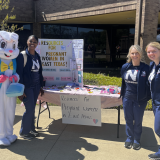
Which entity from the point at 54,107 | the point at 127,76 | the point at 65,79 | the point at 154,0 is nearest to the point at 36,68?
the point at 65,79

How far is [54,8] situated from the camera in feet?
38.3

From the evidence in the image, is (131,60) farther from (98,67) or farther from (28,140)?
(98,67)

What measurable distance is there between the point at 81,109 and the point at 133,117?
115 cm

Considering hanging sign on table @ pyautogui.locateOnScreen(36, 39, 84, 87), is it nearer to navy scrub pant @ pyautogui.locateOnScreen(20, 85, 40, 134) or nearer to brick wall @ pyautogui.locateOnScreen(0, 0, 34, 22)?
navy scrub pant @ pyautogui.locateOnScreen(20, 85, 40, 134)

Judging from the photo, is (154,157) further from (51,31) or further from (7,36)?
(51,31)

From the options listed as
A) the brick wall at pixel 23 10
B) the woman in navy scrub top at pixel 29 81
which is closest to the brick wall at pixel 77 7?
the brick wall at pixel 23 10

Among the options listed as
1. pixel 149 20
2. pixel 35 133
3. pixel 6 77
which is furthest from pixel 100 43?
pixel 6 77

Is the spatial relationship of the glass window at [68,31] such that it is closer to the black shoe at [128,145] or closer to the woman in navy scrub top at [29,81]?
the woman in navy scrub top at [29,81]

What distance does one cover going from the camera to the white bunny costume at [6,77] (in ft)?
9.83

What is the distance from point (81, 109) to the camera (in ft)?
12.7

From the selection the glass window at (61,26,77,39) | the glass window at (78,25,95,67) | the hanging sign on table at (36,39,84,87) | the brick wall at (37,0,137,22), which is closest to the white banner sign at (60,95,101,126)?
the hanging sign on table at (36,39,84,87)

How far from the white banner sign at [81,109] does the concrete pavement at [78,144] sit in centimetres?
22

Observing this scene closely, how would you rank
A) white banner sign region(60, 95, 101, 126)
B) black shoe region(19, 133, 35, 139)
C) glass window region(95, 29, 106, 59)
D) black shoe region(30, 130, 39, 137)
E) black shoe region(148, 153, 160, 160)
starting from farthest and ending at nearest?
glass window region(95, 29, 106, 59) < white banner sign region(60, 95, 101, 126) < black shoe region(30, 130, 39, 137) < black shoe region(19, 133, 35, 139) < black shoe region(148, 153, 160, 160)

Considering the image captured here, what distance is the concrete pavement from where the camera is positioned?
295cm
